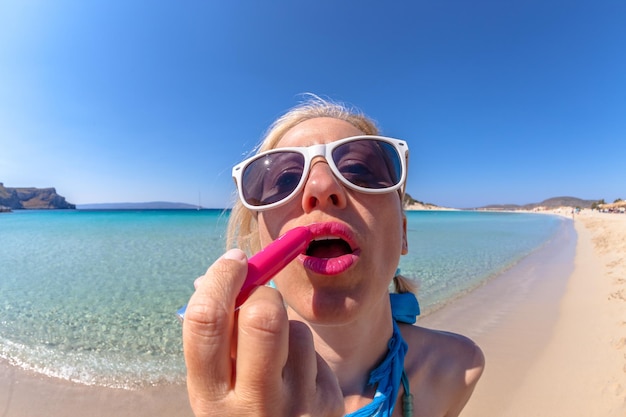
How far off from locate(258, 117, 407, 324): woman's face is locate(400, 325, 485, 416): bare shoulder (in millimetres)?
648

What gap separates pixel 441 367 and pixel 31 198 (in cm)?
15081

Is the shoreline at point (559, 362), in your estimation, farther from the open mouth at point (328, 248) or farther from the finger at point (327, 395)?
the finger at point (327, 395)

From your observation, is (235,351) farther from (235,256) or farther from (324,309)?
(324,309)

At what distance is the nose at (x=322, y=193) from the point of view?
3.64ft

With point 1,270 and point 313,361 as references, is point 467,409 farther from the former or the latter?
point 1,270

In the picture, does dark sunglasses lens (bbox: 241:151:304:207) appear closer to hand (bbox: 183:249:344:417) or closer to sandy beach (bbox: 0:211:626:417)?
hand (bbox: 183:249:344:417)

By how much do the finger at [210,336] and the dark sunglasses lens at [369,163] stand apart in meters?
0.79

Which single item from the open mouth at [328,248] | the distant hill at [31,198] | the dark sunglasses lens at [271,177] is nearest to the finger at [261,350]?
the open mouth at [328,248]

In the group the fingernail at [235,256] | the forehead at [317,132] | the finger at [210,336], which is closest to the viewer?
the finger at [210,336]

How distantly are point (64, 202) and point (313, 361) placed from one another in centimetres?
15413

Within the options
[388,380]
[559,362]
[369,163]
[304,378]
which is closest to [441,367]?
[388,380]

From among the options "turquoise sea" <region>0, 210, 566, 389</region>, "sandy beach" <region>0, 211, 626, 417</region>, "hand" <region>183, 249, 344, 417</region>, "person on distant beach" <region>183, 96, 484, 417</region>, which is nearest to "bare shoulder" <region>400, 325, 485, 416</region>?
"person on distant beach" <region>183, 96, 484, 417</region>

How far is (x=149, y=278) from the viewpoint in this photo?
27.0ft

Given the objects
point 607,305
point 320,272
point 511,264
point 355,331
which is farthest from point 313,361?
point 511,264
